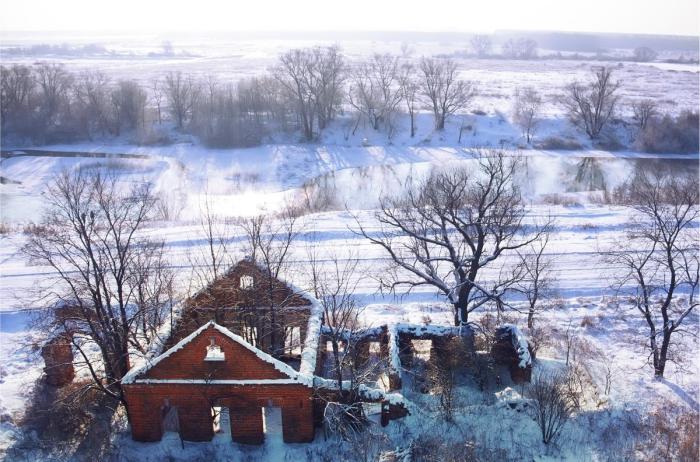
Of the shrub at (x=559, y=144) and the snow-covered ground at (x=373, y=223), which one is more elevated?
the shrub at (x=559, y=144)

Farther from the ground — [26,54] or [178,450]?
[26,54]

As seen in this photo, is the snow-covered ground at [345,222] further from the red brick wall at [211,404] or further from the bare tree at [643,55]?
the bare tree at [643,55]

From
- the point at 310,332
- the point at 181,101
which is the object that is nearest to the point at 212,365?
the point at 310,332

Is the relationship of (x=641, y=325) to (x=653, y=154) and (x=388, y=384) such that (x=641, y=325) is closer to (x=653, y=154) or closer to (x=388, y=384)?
(x=388, y=384)

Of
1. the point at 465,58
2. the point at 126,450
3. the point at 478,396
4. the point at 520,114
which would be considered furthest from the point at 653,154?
the point at 465,58

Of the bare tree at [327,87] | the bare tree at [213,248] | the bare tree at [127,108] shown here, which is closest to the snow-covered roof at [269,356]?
the bare tree at [213,248]

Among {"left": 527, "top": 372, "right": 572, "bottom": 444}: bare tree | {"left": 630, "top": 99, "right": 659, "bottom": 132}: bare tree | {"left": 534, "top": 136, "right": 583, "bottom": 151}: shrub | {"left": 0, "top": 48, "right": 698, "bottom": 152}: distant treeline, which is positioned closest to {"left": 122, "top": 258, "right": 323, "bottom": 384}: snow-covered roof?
{"left": 527, "top": 372, "right": 572, "bottom": 444}: bare tree
